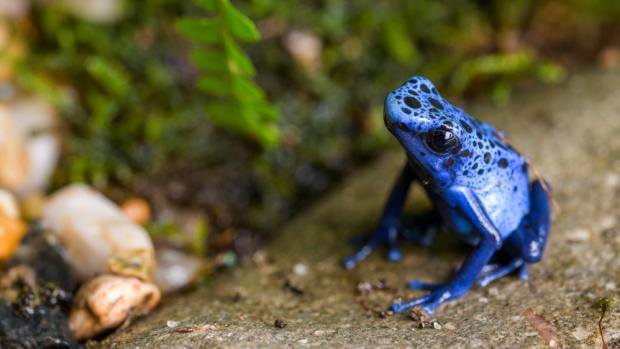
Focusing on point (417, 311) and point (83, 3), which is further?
point (83, 3)

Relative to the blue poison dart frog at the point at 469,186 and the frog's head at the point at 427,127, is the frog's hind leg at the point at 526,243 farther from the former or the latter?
the frog's head at the point at 427,127

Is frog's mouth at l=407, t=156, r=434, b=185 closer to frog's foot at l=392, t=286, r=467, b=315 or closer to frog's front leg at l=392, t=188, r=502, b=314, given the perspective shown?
frog's front leg at l=392, t=188, r=502, b=314

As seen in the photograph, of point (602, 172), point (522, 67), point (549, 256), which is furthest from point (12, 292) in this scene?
point (522, 67)

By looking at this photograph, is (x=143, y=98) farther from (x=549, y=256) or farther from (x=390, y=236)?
(x=549, y=256)

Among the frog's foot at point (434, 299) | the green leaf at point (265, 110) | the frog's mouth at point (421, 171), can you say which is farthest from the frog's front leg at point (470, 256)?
the green leaf at point (265, 110)

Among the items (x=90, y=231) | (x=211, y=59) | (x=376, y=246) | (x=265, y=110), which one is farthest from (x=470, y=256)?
(x=90, y=231)

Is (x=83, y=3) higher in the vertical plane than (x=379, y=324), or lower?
higher

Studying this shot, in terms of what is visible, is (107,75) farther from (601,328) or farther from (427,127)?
(601,328)
